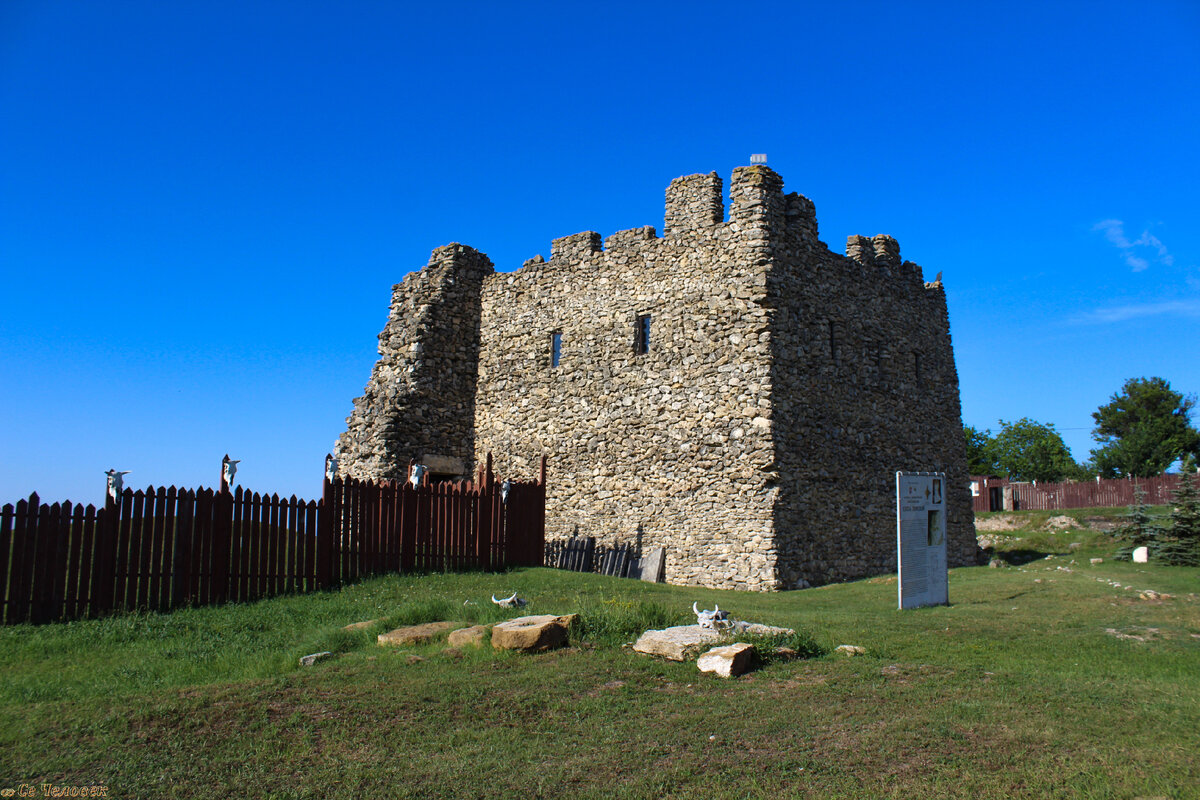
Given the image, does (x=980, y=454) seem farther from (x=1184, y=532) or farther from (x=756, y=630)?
(x=756, y=630)

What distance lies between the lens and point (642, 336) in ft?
61.3

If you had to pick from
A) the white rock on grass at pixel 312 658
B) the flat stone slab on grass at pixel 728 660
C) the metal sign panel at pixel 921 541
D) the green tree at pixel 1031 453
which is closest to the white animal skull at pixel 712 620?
the flat stone slab on grass at pixel 728 660

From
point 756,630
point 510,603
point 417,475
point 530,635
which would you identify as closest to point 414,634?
point 530,635

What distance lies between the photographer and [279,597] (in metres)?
12.2

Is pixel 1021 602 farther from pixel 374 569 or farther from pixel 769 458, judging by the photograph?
pixel 374 569

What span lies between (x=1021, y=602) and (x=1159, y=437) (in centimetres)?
5026

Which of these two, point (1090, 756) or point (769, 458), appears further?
point (769, 458)

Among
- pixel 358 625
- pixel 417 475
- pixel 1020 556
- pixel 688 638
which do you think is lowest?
pixel 1020 556

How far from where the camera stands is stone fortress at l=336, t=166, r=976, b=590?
16391mm

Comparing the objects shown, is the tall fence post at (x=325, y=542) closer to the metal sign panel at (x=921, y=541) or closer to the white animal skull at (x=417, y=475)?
the white animal skull at (x=417, y=475)

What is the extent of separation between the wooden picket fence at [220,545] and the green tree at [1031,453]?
2310 inches

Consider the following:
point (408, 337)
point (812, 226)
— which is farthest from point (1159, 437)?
point (408, 337)

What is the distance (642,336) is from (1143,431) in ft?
160

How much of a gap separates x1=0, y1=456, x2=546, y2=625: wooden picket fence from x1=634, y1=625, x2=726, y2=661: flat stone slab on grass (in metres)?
6.77
